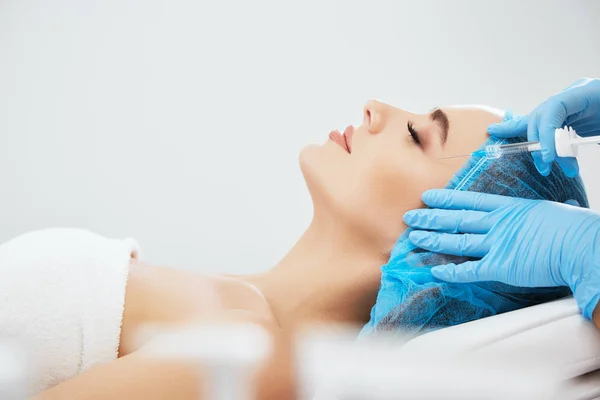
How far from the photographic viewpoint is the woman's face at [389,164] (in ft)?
4.40

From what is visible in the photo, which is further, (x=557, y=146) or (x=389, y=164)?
(x=389, y=164)

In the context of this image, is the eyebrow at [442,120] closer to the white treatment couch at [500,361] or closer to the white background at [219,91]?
the white treatment couch at [500,361]

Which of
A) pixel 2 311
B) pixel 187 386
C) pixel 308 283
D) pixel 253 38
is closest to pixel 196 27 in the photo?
pixel 253 38

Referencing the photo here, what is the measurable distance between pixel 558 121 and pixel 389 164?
36cm

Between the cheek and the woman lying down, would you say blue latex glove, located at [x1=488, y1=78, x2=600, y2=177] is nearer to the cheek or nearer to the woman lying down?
the woman lying down

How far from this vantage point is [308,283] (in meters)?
1.41

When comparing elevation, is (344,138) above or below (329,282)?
above

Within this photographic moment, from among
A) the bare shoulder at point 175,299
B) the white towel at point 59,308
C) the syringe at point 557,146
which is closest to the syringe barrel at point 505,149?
the syringe at point 557,146

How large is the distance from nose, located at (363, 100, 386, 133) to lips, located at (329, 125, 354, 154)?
0.05m

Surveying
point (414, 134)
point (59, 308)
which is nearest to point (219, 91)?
point (414, 134)

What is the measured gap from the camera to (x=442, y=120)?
1.39 meters

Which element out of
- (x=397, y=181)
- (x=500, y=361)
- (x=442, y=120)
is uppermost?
(x=442, y=120)

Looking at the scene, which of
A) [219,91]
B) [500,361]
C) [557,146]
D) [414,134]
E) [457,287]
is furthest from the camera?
[219,91]

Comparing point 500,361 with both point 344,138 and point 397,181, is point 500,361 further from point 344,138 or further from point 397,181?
point 344,138
